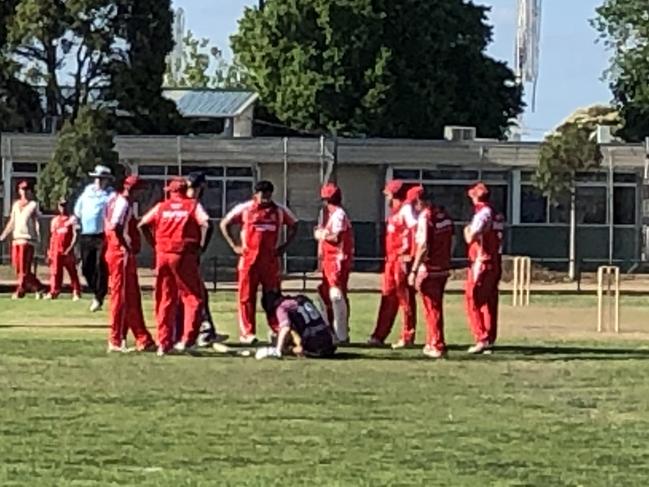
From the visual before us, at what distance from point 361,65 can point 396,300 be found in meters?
42.7

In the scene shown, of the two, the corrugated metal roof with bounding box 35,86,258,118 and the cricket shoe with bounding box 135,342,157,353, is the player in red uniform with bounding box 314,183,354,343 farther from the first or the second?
the corrugated metal roof with bounding box 35,86,258,118

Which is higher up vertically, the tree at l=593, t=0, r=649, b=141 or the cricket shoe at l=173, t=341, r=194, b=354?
the tree at l=593, t=0, r=649, b=141

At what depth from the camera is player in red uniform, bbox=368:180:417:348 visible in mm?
19672

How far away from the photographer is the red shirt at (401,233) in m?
19.5

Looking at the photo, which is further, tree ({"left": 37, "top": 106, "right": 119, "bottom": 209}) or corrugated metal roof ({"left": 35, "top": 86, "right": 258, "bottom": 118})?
corrugated metal roof ({"left": 35, "top": 86, "right": 258, "bottom": 118})

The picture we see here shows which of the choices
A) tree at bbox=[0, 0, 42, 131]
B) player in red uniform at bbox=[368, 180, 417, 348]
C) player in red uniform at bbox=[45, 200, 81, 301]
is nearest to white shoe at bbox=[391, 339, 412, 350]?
player in red uniform at bbox=[368, 180, 417, 348]

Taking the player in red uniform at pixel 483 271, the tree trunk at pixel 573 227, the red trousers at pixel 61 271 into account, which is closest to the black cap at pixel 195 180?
the player in red uniform at pixel 483 271

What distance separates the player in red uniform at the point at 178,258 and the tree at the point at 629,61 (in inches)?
1819

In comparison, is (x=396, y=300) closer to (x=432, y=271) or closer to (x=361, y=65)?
(x=432, y=271)

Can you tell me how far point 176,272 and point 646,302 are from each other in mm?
18220

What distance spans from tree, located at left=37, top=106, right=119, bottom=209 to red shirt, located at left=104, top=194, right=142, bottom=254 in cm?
2610

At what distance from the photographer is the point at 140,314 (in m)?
18.7

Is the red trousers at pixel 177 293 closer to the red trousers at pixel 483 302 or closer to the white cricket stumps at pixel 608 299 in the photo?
the red trousers at pixel 483 302

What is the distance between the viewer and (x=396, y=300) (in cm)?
2011
